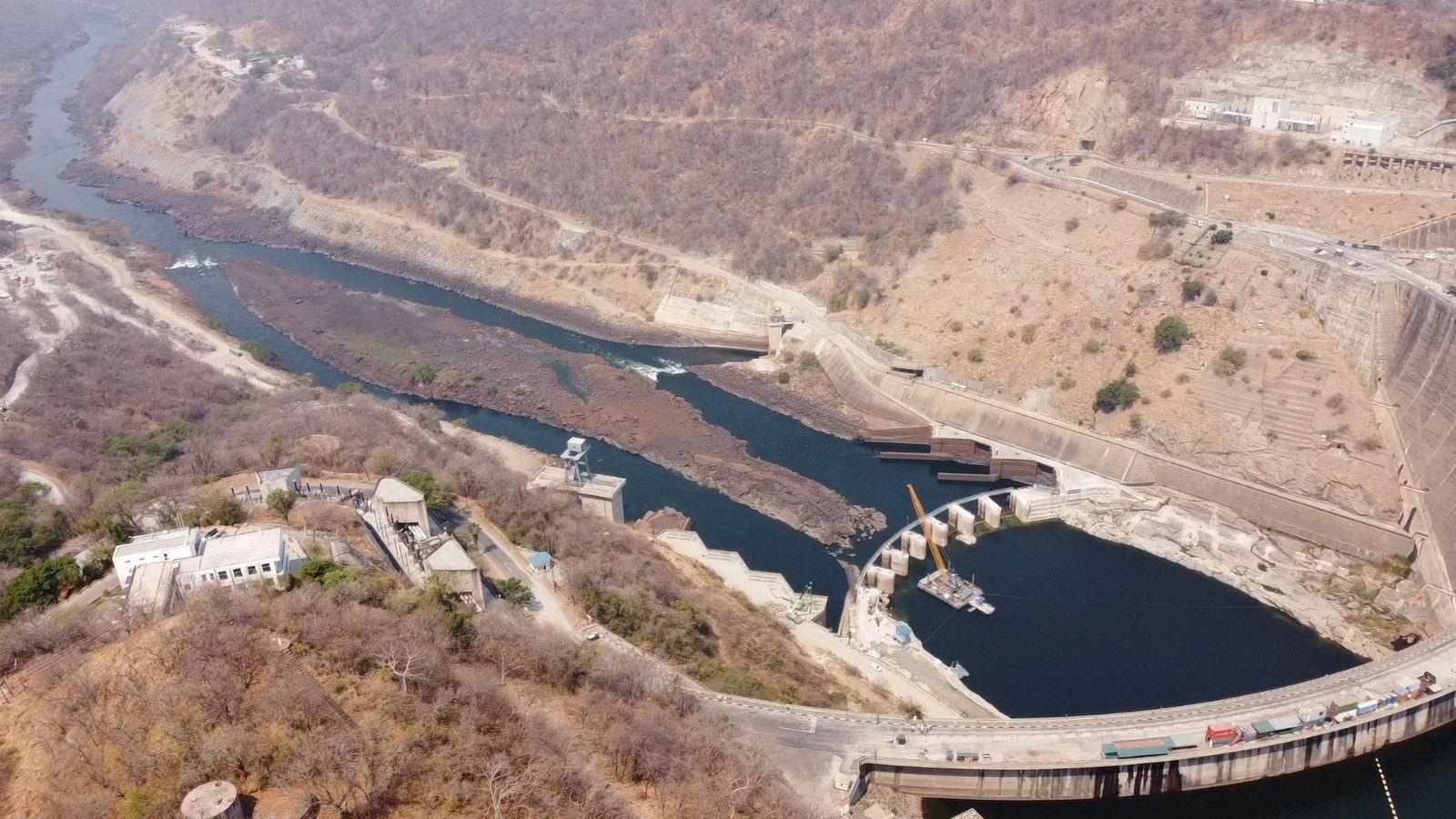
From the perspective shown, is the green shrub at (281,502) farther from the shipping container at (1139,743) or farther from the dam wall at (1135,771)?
the shipping container at (1139,743)

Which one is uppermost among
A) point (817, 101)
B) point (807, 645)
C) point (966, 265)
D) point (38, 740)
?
point (817, 101)

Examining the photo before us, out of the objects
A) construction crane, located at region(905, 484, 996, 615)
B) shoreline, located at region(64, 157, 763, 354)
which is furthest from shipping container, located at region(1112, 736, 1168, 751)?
shoreline, located at region(64, 157, 763, 354)

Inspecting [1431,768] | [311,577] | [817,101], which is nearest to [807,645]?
[311,577]

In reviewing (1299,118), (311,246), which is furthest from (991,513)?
(311,246)

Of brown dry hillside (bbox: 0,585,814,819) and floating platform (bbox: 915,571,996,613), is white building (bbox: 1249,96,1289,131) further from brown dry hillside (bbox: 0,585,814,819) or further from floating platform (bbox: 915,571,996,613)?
A: brown dry hillside (bbox: 0,585,814,819)

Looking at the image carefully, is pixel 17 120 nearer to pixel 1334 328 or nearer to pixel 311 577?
pixel 311 577
